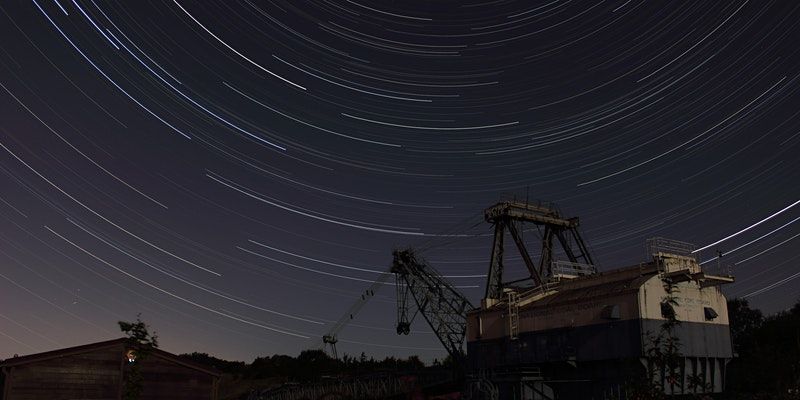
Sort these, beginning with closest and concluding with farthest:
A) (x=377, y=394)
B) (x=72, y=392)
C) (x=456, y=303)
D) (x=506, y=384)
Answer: (x=72, y=392) → (x=506, y=384) → (x=377, y=394) → (x=456, y=303)

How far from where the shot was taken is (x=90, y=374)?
3062cm

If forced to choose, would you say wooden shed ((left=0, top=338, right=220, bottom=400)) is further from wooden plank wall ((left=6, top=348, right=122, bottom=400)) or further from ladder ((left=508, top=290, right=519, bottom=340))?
ladder ((left=508, top=290, right=519, bottom=340))

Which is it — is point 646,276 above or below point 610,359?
above

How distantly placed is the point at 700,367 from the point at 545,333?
7.95m

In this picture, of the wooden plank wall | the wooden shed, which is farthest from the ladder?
the wooden plank wall

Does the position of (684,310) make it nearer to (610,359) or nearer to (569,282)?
(610,359)

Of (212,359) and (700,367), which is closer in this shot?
(700,367)

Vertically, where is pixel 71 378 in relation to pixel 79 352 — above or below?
below

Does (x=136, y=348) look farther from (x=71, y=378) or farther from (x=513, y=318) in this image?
(x=513, y=318)

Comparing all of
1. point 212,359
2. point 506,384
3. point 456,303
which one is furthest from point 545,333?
point 212,359

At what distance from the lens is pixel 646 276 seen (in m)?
34.7

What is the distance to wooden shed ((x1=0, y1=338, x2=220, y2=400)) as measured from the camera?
29359 millimetres

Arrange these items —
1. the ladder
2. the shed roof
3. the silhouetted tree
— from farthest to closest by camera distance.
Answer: the ladder
the shed roof
the silhouetted tree

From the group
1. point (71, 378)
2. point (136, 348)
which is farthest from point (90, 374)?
point (136, 348)
